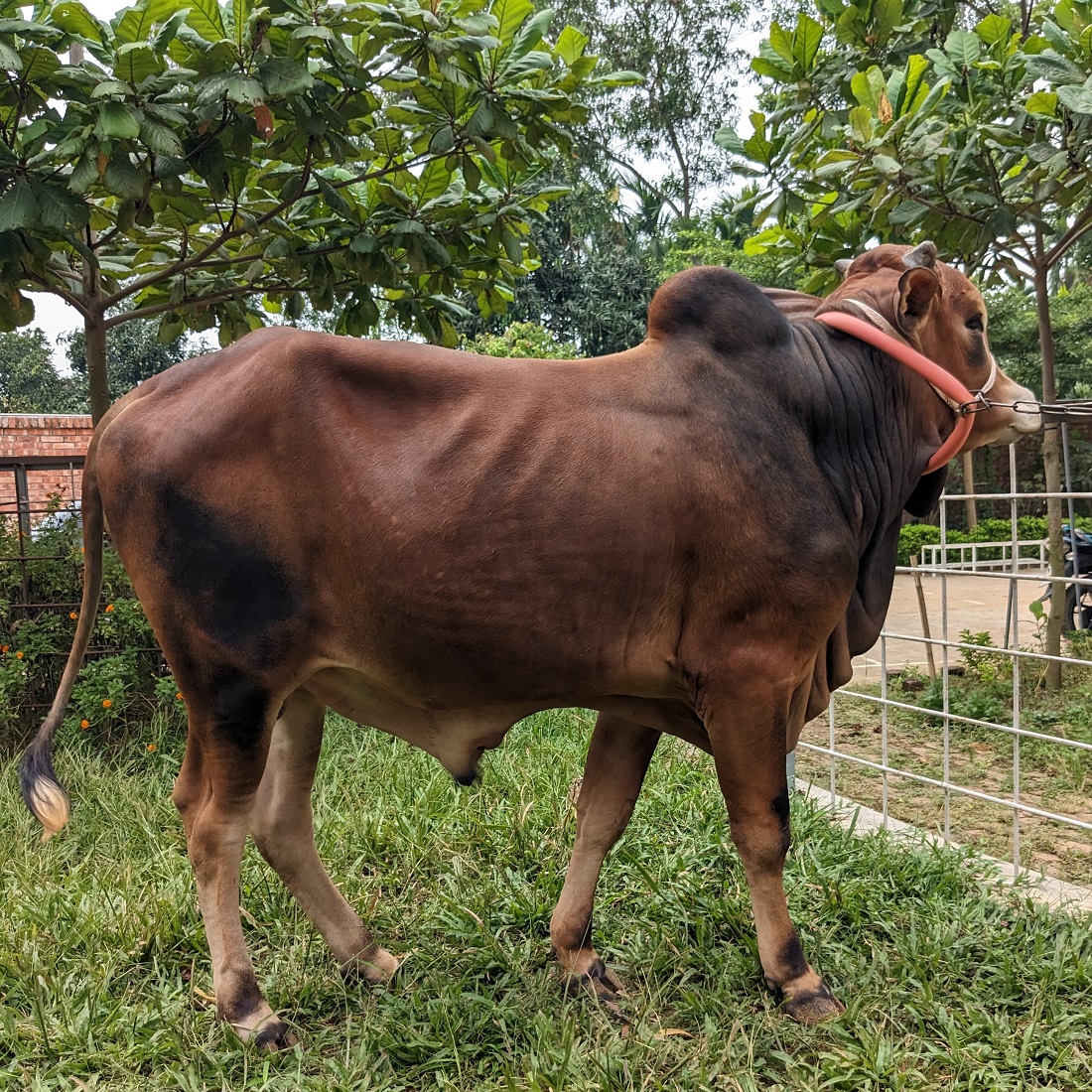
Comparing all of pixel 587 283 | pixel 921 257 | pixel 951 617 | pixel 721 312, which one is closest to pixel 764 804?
pixel 721 312

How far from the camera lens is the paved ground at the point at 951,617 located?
858cm

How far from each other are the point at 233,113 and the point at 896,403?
101 inches

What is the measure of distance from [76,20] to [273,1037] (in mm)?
3295

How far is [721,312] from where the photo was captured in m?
2.65

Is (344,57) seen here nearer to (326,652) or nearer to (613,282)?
(326,652)

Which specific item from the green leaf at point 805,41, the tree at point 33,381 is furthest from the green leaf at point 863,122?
the tree at point 33,381

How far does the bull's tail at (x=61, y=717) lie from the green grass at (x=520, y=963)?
612 millimetres

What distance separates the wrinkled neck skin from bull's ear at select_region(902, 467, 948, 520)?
0.06ft

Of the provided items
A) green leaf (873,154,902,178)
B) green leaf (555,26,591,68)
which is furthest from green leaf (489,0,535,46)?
green leaf (873,154,902,178)

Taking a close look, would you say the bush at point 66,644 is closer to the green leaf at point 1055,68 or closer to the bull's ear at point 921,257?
the bull's ear at point 921,257

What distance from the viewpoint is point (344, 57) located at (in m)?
3.56

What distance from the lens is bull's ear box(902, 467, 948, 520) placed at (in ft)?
9.70

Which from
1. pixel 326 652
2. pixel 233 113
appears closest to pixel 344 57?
pixel 233 113

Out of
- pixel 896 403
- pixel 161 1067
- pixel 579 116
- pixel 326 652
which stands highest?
pixel 579 116
